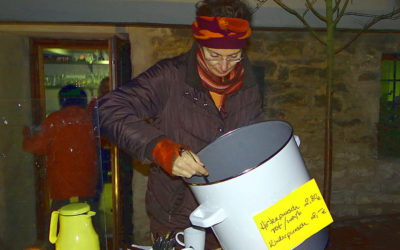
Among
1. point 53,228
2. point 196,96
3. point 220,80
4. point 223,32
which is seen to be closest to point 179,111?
point 196,96

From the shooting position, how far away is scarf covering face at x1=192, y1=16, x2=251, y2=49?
1.26m

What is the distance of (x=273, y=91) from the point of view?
363 centimetres

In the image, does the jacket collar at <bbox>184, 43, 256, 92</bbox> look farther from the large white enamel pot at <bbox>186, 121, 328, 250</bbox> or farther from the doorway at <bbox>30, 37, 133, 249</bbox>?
the doorway at <bbox>30, 37, 133, 249</bbox>

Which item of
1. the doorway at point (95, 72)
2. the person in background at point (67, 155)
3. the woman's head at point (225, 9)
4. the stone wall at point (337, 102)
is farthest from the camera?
the stone wall at point (337, 102)

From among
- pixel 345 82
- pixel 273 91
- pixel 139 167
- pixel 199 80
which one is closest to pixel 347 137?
pixel 345 82

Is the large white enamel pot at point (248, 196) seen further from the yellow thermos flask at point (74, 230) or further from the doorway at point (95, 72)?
the doorway at point (95, 72)

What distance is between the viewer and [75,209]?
1131 mm

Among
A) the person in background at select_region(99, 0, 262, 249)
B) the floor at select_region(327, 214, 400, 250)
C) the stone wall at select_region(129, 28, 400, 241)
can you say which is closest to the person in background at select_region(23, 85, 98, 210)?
the person in background at select_region(99, 0, 262, 249)

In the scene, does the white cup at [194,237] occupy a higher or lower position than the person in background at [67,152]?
lower

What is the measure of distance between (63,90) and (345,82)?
2543mm

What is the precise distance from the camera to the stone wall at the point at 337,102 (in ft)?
11.7

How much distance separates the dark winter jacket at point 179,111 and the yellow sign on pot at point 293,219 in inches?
16.3

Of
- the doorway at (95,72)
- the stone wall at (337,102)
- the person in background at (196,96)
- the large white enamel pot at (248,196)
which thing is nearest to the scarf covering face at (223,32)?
the person in background at (196,96)

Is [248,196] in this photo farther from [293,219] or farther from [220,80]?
[220,80]
